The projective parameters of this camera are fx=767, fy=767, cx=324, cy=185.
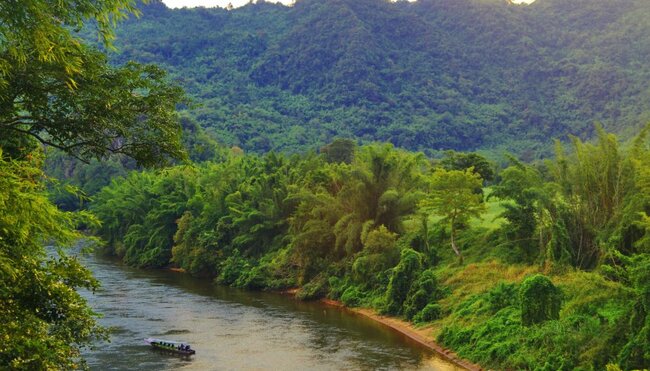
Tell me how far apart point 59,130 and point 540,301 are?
22.3m

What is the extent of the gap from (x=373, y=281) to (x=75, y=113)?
116ft

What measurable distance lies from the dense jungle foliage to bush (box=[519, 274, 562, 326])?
6 cm

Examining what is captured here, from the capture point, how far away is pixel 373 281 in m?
46.9

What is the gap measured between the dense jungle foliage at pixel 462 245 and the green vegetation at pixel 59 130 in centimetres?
194

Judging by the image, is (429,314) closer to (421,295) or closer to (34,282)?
(421,295)

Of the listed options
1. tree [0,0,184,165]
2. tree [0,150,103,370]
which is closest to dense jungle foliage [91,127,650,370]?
tree [0,0,184,165]

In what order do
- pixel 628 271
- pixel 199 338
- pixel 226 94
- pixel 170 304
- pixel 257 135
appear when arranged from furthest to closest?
1. pixel 226 94
2. pixel 257 135
3. pixel 170 304
4. pixel 199 338
5. pixel 628 271

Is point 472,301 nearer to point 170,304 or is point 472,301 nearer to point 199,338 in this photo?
point 199,338

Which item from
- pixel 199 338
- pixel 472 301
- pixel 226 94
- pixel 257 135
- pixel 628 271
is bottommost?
pixel 199 338

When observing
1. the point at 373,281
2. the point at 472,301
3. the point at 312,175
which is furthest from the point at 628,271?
the point at 312,175

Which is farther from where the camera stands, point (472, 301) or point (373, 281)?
point (373, 281)

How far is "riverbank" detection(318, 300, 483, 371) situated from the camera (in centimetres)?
3221

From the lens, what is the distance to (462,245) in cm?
4578

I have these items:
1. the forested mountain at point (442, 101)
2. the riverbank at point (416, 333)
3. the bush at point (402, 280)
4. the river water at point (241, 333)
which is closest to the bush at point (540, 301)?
the riverbank at point (416, 333)
